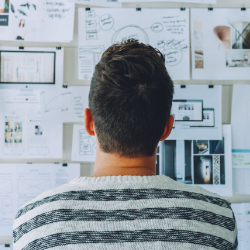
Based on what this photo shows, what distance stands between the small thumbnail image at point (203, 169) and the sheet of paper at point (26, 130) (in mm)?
630

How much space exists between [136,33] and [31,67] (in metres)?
0.50

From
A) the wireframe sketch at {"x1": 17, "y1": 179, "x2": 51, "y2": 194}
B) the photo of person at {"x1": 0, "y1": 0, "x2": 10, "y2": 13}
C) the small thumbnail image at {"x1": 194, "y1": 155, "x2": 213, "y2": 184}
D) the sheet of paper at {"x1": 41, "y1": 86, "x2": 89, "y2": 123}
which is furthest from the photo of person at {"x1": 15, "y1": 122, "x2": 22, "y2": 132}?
the small thumbnail image at {"x1": 194, "y1": 155, "x2": 213, "y2": 184}

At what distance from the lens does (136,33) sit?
3.68ft

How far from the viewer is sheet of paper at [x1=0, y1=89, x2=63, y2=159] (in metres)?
1.13

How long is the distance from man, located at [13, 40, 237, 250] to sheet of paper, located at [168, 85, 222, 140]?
1.81ft

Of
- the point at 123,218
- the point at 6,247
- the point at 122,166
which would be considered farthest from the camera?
the point at 6,247

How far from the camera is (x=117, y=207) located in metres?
0.45

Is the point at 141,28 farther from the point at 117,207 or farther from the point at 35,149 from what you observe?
the point at 117,207

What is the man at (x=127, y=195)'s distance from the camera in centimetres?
44

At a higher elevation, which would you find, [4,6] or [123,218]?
[4,6]

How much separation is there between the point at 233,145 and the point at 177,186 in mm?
753

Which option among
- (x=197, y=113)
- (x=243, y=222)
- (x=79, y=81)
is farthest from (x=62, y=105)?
(x=243, y=222)

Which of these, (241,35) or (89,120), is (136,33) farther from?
(89,120)

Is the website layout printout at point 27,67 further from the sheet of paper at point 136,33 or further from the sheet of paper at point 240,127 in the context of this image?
the sheet of paper at point 240,127
